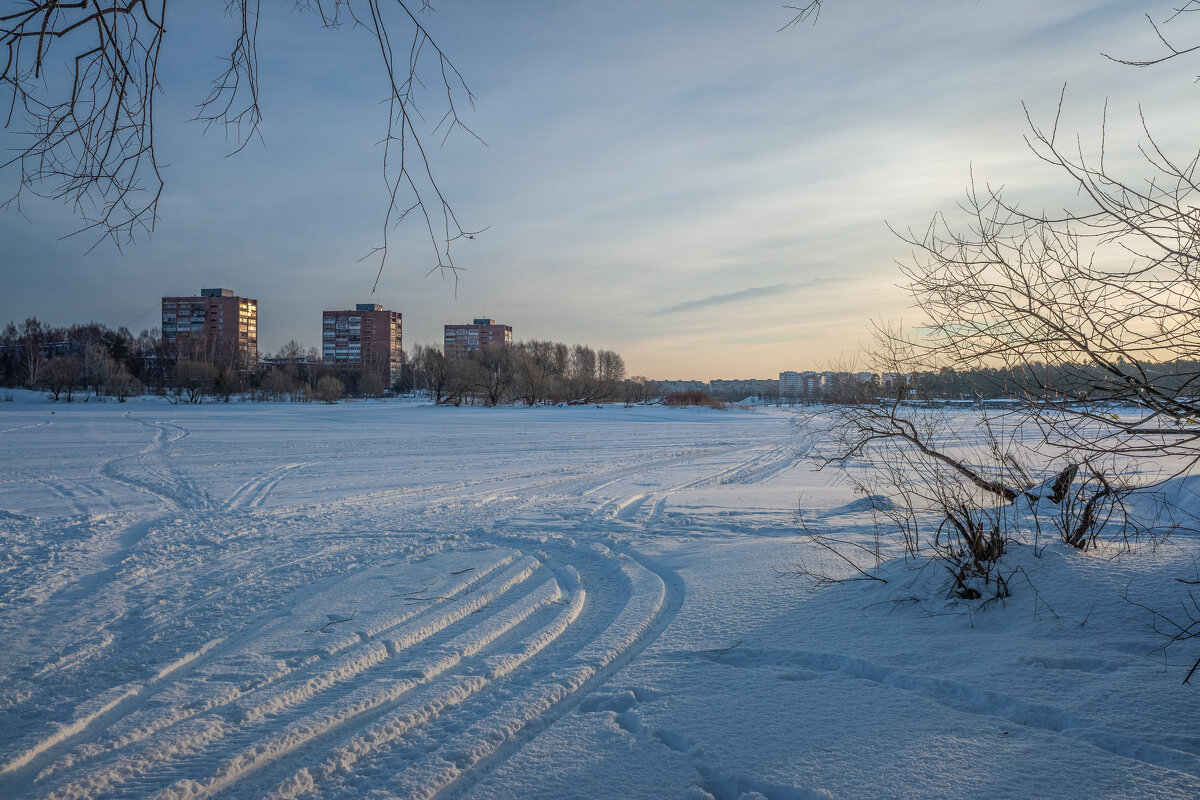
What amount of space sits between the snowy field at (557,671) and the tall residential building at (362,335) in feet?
396

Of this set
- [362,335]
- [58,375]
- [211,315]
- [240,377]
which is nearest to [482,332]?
[362,335]

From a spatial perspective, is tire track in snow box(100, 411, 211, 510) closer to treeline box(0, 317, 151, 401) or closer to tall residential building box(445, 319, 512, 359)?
treeline box(0, 317, 151, 401)

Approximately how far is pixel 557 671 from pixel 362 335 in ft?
451

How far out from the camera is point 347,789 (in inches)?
99.6

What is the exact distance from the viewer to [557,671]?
141 inches

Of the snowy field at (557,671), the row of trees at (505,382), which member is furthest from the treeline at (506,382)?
the snowy field at (557,671)

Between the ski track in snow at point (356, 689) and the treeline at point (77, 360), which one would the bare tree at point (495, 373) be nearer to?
the treeline at point (77, 360)

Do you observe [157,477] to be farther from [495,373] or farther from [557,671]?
[495,373]

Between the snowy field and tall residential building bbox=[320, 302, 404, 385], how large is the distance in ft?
396

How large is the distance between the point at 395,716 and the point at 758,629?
7.53 feet

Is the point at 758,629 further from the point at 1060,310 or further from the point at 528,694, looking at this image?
the point at 1060,310

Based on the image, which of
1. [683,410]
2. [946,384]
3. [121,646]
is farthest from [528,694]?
[683,410]

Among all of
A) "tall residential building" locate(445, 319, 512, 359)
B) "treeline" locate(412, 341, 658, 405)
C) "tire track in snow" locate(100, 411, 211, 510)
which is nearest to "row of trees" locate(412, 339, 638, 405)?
"treeline" locate(412, 341, 658, 405)

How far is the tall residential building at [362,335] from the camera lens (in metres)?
126
